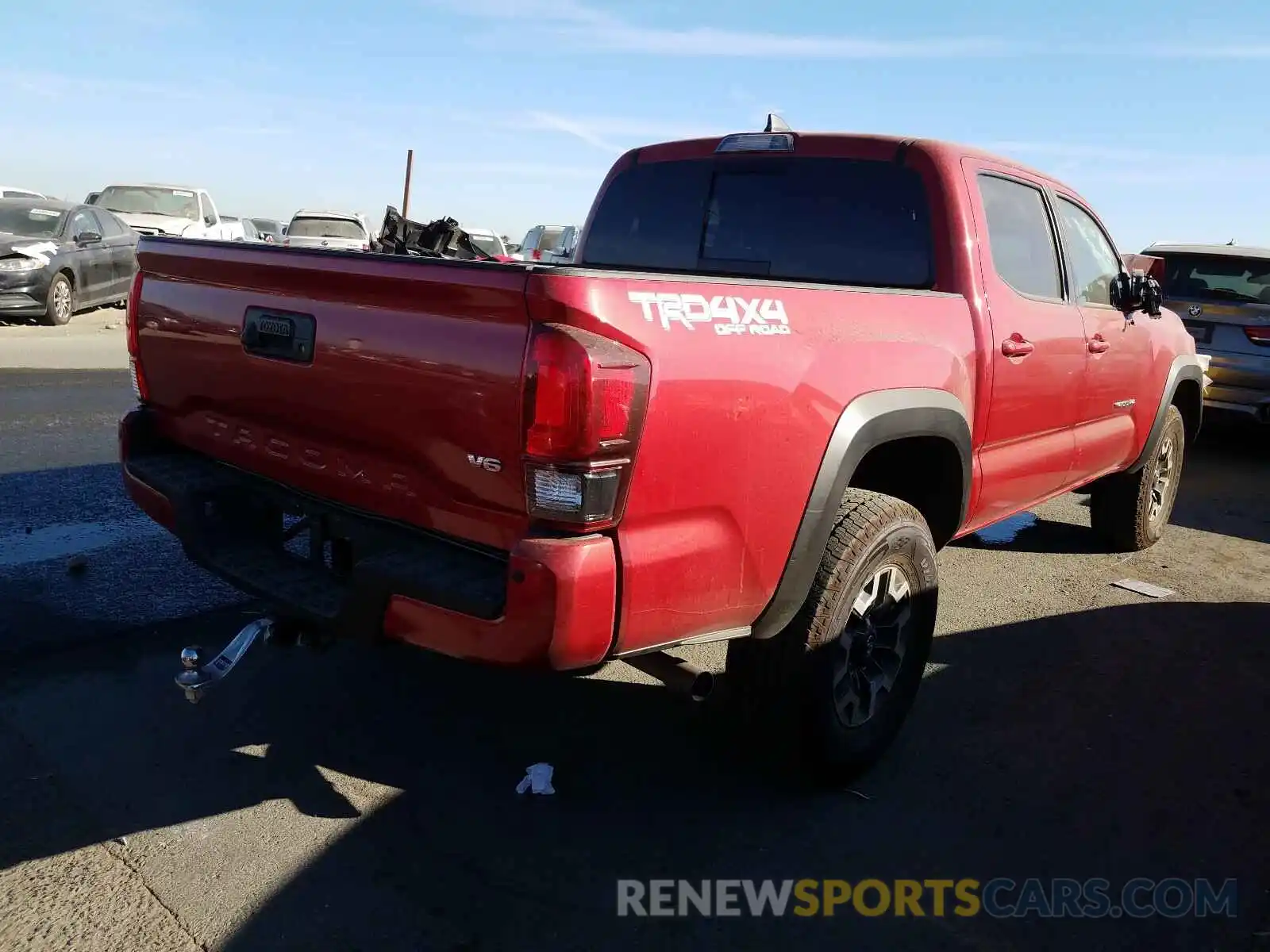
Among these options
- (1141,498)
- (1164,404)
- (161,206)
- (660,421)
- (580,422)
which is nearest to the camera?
(580,422)

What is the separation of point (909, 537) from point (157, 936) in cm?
238

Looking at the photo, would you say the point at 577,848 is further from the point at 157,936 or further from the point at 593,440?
the point at 593,440

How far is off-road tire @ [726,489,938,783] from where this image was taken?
10.3 feet

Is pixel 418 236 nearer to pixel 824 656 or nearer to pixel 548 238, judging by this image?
pixel 824 656

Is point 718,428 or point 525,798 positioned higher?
point 718,428

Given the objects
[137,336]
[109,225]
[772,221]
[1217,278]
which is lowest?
[137,336]

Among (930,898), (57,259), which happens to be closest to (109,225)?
(57,259)

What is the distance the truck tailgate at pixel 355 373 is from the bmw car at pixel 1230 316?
8774mm

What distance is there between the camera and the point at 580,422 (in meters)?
2.40

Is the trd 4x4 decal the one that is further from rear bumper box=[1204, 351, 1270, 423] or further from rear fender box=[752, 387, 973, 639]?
rear bumper box=[1204, 351, 1270, 423]

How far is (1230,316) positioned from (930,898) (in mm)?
8220

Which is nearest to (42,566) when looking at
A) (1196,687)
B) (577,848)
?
(577,848)

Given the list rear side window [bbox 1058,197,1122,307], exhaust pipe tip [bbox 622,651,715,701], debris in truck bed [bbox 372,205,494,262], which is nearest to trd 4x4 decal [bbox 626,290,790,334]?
exhaust pipe tip [bbox 622,651,715,701]

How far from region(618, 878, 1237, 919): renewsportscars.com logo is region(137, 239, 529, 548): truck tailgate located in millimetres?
1085
